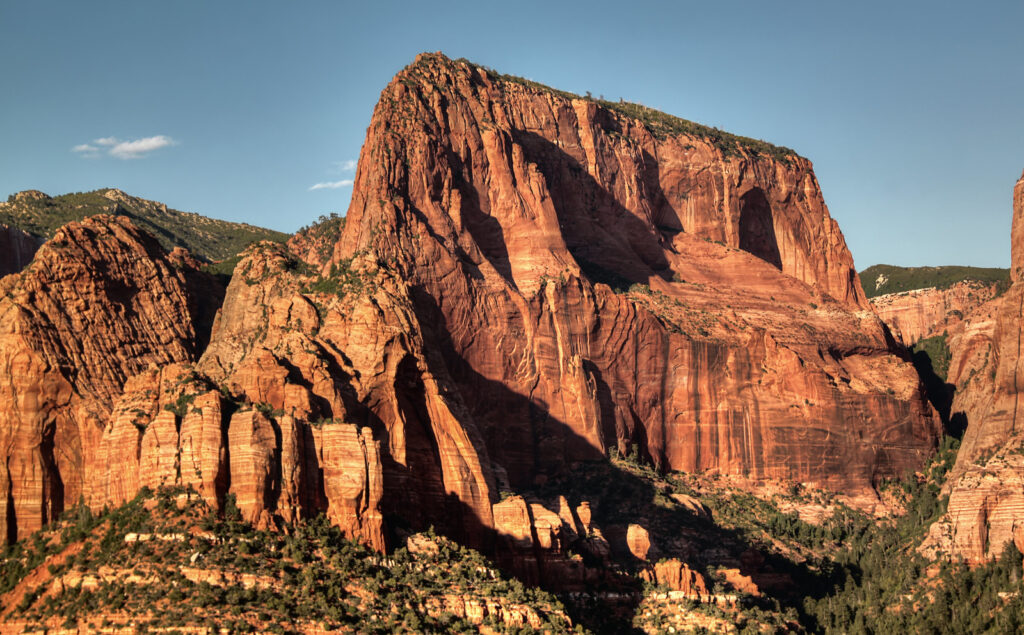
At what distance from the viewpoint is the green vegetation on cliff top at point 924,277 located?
17838 cm

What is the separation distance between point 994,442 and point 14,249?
6513 cm

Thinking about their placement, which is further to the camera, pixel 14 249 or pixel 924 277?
pixel 924 277

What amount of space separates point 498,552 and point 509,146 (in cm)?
4277

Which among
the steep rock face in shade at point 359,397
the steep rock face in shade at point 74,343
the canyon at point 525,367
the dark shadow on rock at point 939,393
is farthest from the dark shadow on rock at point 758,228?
the steep rock face in shade at point 74,343

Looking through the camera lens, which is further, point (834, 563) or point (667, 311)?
point (667, 311)

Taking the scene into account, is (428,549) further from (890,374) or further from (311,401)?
(890,374)

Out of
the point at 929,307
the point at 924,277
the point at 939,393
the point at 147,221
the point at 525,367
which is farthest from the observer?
the point at 924,277

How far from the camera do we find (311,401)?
85188mm

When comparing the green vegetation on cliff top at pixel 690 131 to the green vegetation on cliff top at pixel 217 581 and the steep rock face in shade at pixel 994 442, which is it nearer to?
the steep rock face in shade at pixel 994 442

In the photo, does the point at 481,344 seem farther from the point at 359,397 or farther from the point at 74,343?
the point at 74,343

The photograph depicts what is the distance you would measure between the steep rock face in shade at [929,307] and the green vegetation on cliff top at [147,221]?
6249cm

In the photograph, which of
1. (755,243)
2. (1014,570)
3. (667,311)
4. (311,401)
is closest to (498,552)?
(311,401)

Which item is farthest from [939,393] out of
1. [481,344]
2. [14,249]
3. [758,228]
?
[14,249]

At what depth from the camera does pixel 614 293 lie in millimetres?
126125
